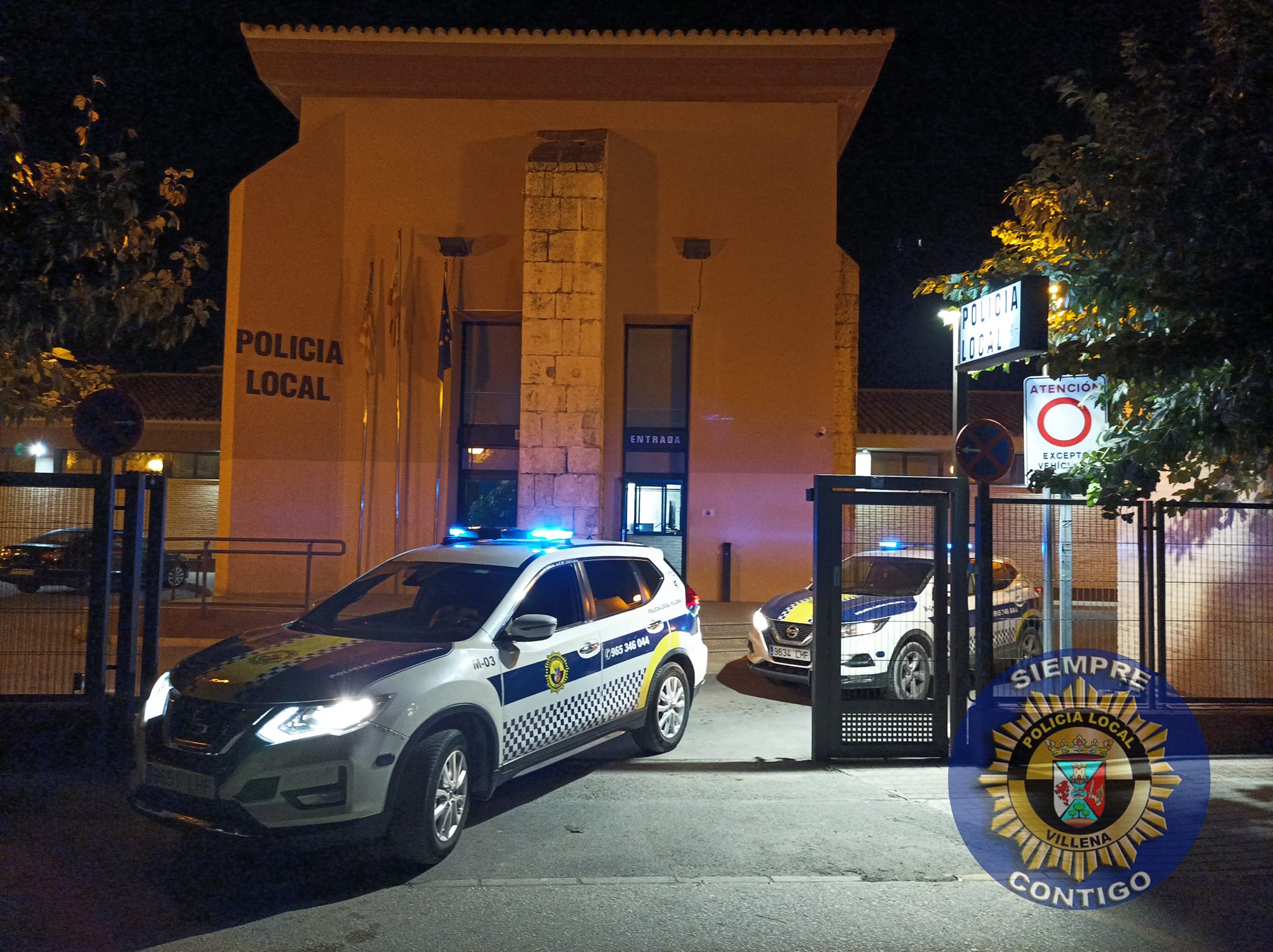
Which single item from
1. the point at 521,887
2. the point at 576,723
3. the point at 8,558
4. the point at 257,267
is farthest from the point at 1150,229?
the point at 257,267

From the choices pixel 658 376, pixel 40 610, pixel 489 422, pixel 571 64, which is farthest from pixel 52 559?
pixel 571 64

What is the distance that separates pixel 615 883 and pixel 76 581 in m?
5.25

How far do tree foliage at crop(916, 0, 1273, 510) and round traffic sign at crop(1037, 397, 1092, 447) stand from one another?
490 mm

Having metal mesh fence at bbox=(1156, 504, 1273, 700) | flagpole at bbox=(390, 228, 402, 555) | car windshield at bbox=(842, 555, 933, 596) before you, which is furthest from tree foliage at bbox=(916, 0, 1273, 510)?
flagpole at bbox=(390, 228, 402, 555)

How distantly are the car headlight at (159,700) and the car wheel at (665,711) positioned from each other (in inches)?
132

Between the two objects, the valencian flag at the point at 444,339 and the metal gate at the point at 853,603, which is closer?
the metal gate at the point at 853,603

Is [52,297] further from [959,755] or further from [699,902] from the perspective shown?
[959,755]

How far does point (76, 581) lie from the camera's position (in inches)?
276

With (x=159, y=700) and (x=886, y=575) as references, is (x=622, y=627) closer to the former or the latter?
(x=159, y=700)

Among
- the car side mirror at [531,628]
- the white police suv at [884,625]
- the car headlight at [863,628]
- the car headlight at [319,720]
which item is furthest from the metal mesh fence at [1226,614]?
the car headlight at [319,720]

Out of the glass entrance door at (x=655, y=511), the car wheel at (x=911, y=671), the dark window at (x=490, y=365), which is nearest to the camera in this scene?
the car wheel at (x=911, y=671)

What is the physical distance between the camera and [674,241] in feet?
57.1

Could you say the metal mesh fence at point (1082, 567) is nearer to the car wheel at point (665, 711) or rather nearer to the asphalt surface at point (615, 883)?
the asphalt surface at point (615, 883)

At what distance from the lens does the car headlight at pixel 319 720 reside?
4.25 meters
